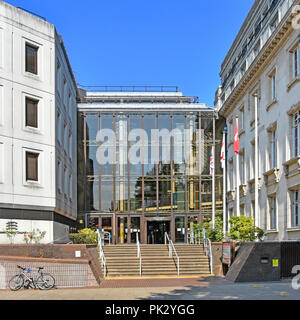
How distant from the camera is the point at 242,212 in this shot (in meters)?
35.7

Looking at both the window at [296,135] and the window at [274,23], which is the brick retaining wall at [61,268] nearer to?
the window at [296,135]

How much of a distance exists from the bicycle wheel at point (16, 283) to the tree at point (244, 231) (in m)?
11.2

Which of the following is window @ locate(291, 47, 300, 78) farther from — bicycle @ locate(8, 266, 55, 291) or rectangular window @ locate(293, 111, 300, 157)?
bicycle @ locate(8, 266, 55, 291)

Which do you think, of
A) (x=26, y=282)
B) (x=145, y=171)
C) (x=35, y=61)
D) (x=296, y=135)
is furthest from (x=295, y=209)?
(x=145, y=171)

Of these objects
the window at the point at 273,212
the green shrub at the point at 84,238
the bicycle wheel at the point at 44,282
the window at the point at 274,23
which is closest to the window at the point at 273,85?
the window at the point at 274,23

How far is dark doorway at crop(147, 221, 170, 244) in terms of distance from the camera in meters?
40.2

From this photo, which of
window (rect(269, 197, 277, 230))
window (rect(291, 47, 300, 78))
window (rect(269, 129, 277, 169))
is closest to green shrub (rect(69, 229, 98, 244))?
window (rect(269, 197, 277, 230))

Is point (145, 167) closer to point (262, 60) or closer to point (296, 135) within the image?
point (262, 60)

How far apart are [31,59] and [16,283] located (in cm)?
1386

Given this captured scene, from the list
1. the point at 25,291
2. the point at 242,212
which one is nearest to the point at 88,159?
the point at 242,212

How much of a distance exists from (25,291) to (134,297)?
4.96 m

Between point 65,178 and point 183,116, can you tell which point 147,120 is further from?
point 65,178

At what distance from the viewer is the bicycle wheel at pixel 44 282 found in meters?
17.7

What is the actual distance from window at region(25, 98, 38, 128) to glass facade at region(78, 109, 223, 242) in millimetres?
13681
